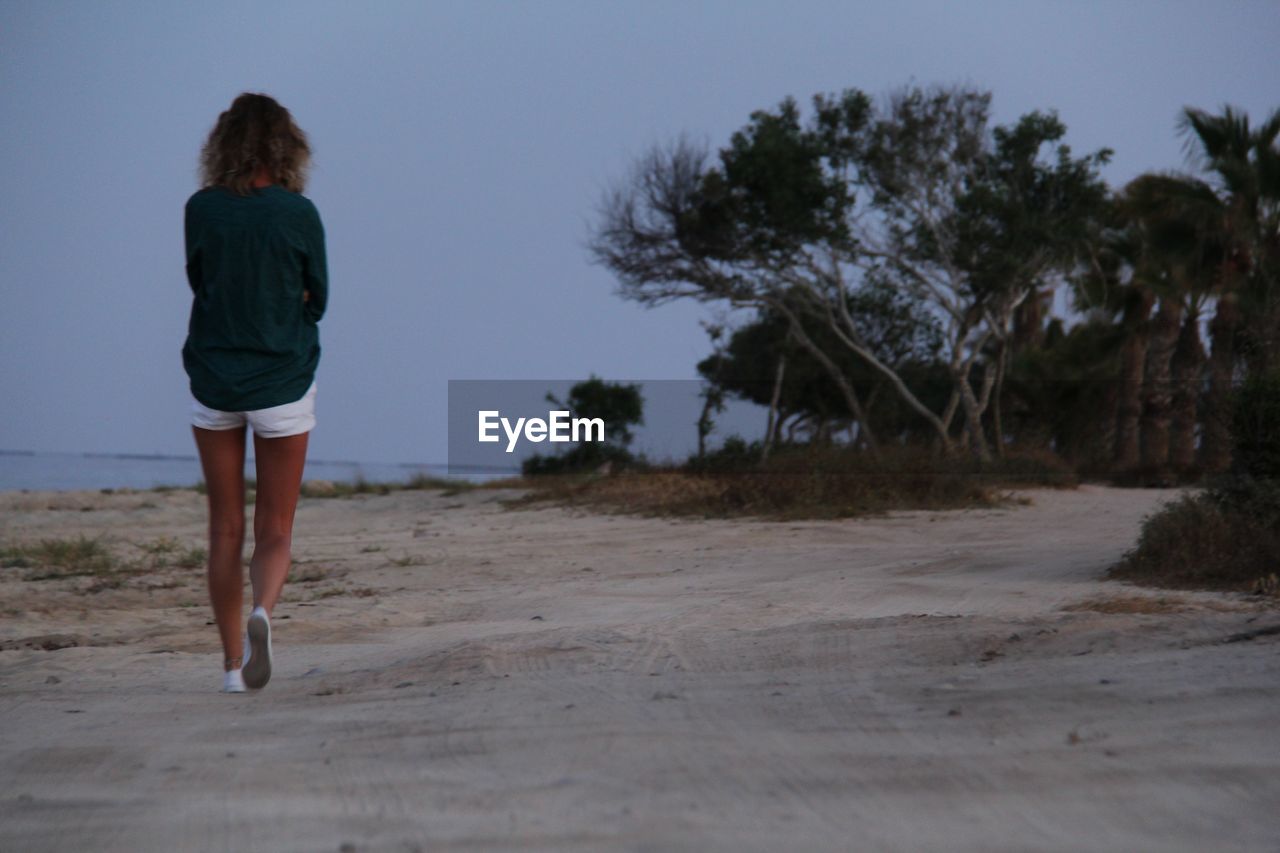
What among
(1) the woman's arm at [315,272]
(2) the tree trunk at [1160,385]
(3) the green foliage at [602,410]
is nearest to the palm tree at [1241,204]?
(2) the tree trunk at [1160,385]

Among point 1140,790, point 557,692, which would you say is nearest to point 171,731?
point 557,692

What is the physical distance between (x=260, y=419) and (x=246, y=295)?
37 centimetres

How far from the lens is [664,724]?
2.48m

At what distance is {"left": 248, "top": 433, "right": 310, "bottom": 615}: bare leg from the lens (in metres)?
3.39

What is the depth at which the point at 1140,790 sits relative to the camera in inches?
75.5

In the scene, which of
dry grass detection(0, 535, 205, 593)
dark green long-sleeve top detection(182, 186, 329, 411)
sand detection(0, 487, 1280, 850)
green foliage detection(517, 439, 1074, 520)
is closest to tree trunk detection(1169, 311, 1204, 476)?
green foliage detection(517, 439, 1074, 520)

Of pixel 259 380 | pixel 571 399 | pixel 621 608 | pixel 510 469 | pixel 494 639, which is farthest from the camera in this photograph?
pixel 571 399

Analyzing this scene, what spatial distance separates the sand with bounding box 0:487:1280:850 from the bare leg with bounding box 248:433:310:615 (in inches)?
13.2

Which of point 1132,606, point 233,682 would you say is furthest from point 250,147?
point 1132,606

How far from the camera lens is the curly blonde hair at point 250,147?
11.1 feet

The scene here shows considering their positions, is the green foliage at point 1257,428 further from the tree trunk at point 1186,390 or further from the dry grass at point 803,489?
the tree trunk at point 1186,390

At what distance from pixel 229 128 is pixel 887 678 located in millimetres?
2520

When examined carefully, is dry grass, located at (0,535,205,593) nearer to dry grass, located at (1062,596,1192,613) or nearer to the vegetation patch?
dry grass, located at (1062,596,1192,613)

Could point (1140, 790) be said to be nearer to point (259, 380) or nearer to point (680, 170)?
point (259, 380)
